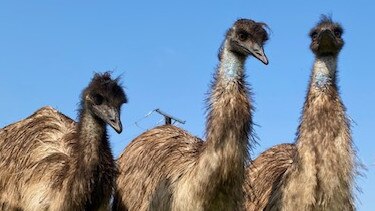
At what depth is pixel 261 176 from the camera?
27.5 feet

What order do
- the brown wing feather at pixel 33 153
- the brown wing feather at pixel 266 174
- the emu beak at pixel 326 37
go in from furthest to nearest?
the brown wing feather at pixel 33 153 → the brown wing feather at pixel 266 174 → the emu beak at pixel 326 37

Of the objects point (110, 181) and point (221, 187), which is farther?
point (110, 181)

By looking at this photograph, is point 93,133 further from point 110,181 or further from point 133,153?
point 133,153

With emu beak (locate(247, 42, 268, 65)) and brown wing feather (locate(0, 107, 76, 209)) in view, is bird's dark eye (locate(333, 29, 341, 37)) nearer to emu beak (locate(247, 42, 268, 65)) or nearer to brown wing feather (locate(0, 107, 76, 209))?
emu beak (locate(247, 42, 268, 65))

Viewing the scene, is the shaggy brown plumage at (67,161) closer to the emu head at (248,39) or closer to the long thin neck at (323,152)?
the emu head at (248,39)

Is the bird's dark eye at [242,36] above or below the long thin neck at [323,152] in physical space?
above

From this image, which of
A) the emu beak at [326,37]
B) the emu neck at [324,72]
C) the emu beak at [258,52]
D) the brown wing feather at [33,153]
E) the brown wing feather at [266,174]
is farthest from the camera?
the brown wing feather at [33,153]

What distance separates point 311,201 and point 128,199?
2376mm

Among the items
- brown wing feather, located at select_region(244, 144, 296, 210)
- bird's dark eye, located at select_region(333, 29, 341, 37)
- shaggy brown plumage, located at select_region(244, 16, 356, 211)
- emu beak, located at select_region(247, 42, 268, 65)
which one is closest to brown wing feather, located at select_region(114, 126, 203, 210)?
brown wing feather, located at select_region(244, 144, 296, 210)

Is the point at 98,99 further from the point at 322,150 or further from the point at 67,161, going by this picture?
the point at 322,150

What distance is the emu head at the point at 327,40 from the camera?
24.4 ft

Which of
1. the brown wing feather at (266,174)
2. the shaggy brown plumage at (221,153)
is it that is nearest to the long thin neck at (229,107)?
the shaggy brown plumage at (221,153)

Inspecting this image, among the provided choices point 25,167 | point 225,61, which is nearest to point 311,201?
point 225,61

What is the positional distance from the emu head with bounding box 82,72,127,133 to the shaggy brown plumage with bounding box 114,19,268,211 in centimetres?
83
